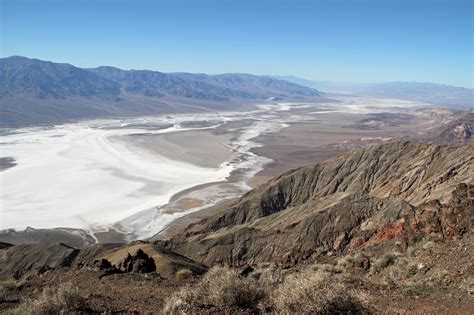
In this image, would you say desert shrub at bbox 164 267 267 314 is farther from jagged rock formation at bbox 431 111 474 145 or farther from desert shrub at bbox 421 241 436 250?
jagged rock formation at bbox 431 111 474 145

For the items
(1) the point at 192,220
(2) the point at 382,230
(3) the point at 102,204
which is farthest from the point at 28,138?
(2) the point at 382,230

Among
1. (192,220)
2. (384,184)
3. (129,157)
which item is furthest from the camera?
(129,157)

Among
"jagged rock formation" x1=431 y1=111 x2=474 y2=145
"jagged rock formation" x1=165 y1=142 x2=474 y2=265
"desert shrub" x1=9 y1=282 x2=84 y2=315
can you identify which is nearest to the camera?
"desert shrub" x1=9 y1=282 x2=84 y2=315

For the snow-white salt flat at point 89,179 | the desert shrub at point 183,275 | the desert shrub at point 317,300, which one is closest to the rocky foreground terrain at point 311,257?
the desert shrub at point 317,300

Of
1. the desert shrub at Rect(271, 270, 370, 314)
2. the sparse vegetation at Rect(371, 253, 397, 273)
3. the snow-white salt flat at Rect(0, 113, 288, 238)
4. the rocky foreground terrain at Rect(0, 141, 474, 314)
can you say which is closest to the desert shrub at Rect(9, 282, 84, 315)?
the rocky foreground terrain at Rect(0, 141, 474, 314)

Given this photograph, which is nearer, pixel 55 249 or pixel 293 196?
pixel 55 249

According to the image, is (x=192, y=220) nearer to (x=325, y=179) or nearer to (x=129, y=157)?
(x=325, y=179)
